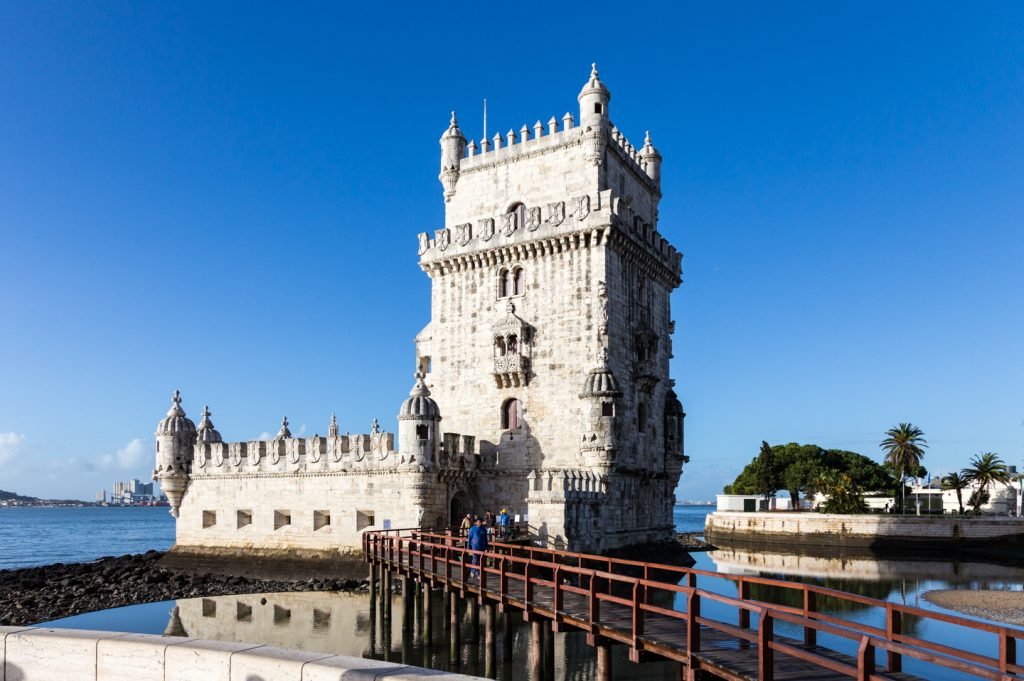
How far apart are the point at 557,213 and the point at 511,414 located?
8.64 m

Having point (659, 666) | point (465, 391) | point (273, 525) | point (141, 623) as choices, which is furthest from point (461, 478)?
point (659, 666)

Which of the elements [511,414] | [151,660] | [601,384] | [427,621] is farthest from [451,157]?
[151,660]

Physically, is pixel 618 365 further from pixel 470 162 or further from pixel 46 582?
pixel 46 582

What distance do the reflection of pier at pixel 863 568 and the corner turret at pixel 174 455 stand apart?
2635cm

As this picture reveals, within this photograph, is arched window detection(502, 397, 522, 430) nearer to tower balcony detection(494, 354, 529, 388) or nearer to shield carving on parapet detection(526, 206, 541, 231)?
tower balcony detection(494, 354, 529, 388)

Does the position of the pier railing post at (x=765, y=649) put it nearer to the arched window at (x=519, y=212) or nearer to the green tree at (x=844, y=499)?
the arched window at (x=519, y=212)

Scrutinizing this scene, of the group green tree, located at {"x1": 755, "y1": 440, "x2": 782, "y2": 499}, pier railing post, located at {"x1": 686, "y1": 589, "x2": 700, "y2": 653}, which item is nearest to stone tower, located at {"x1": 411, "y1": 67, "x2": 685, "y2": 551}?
pier railing post, located at {"x1": 686, "y1": 589, "x2": 700, "y2": 653}

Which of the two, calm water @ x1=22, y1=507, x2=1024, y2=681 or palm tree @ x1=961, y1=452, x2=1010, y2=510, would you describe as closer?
calm water @ x1=22, y1=507, x2=1024, y2=681

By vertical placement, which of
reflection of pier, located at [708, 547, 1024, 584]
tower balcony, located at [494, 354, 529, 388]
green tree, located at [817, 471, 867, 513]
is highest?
tower balcony, located at [494, 354, 529, 388]

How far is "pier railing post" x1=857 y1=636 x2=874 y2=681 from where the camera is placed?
9.05m

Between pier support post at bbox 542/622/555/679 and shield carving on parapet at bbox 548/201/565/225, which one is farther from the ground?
shield carving on parapet at bbox 548/201/565/225

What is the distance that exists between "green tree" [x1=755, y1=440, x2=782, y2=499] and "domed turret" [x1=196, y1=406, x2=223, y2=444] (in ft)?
170

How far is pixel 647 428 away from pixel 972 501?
41007 millimetres

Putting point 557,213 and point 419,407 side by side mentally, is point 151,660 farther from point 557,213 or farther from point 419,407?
point 557,213
